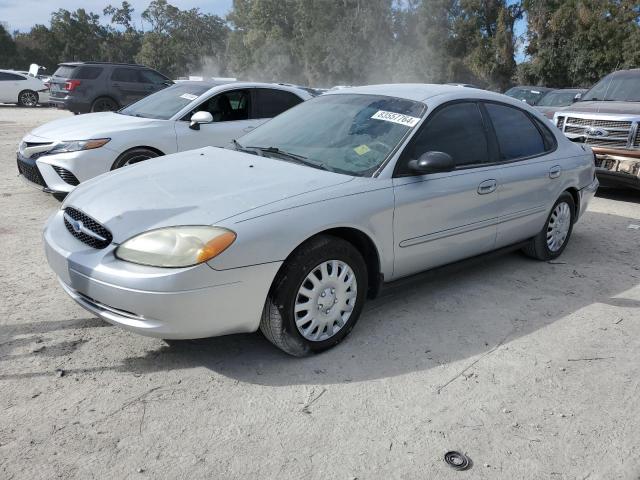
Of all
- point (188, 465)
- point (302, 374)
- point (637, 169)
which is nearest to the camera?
point (188, 465)

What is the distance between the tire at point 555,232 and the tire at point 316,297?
2316mm

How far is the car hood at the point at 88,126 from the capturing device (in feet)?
20.6

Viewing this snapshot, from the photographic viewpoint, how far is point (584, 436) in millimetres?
2750

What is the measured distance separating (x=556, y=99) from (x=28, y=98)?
67.6 ft

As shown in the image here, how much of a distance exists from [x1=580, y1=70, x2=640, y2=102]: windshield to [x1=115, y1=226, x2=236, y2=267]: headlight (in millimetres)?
7861

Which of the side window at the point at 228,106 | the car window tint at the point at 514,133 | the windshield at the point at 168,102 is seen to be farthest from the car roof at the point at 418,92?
the windshield at the point at 168,102

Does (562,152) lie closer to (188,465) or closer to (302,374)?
(302,374)

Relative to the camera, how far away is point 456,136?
4.14 m

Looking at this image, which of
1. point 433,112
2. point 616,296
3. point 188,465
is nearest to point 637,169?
point 616,296

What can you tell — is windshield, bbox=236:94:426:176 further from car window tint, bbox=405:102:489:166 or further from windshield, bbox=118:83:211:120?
windshield, bbox=118:83:211:120

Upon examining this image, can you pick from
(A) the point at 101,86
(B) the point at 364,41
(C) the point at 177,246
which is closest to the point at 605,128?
(C) the point at 177,246

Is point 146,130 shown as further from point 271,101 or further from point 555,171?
point 555,171

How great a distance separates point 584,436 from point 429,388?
2.56ft

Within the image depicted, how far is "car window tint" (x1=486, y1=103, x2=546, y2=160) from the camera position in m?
4.51
